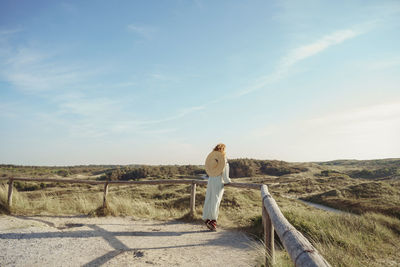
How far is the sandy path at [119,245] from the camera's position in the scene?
4.35m

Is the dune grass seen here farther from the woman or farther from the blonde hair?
the blonde hair

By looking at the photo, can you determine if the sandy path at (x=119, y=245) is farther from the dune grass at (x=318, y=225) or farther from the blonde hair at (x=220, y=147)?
the blonde hair at (x=220, y=147)

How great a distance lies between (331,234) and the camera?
17.4 feet

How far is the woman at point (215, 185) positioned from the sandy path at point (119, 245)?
0.36m

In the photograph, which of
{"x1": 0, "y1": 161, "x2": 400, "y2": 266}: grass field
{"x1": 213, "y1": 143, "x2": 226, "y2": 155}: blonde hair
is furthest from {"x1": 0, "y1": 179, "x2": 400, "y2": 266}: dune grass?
{"x1": 213, "y1": 143, "x2": 226, "y2": 155}: blonde hair

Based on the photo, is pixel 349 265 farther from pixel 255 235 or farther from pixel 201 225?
pixel 201 225

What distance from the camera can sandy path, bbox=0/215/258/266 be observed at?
14.3ft

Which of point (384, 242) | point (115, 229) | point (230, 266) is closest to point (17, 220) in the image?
point (115, 229)

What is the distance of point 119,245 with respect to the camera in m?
5.12

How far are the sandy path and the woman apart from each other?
1.17 ft

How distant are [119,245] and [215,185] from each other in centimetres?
262

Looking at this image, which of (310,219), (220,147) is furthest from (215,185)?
(310,219)

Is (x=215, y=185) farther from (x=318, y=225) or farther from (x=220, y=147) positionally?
(x=318, y=225)

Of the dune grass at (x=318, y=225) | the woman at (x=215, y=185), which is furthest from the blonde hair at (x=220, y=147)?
the dune grass at (x=318, y=225)
